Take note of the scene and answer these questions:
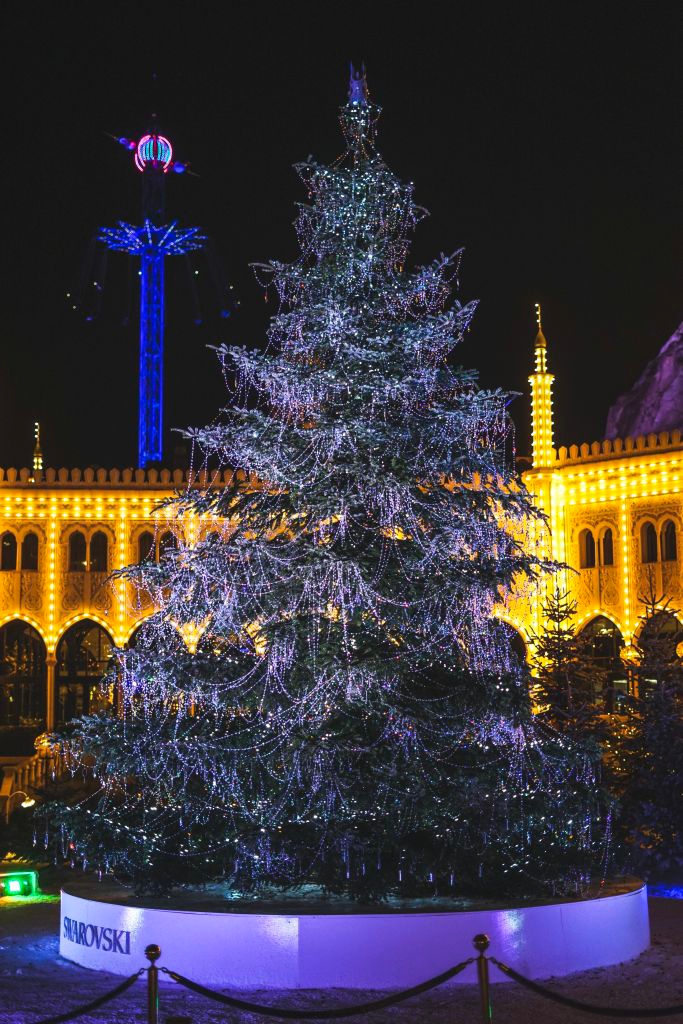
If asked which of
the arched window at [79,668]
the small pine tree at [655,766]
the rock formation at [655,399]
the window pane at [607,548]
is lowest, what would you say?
the small pine tree at [655,766]

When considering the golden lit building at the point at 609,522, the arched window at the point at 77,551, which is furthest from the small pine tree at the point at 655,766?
the arched window at the point at 77,551

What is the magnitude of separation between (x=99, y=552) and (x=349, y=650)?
19.1m

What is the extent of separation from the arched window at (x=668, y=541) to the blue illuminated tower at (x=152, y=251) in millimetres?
15859

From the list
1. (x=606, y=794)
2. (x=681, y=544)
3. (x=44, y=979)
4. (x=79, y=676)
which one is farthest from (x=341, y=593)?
(x=79, y=676)

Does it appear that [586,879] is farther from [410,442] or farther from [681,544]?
[681,544]

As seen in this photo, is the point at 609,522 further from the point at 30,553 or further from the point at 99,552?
the point at 30,553

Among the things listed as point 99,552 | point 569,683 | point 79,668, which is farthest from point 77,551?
point 569,683

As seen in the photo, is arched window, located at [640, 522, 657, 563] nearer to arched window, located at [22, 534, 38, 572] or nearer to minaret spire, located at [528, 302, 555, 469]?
minaret spire, located at [528, 302, 555, 469]

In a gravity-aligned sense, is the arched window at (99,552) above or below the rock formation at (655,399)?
below

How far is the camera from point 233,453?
13.3 meters

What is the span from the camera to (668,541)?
27.5m

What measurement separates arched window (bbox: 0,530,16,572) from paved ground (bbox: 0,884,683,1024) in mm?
19056

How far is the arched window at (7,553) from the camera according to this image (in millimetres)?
30797

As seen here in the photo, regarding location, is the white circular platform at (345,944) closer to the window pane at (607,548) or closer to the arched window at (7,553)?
the window pane at (607,548)
